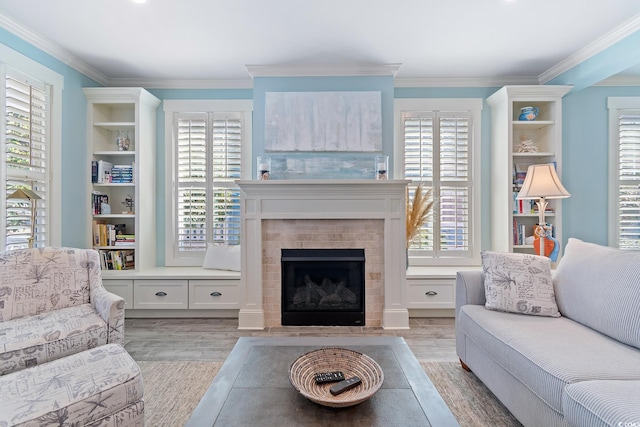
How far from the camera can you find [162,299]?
11.5 ft

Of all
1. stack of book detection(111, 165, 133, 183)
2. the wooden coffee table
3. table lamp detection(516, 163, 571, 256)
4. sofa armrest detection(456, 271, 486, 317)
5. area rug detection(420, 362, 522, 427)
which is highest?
stack of book detection(111, 165, 133, 183)

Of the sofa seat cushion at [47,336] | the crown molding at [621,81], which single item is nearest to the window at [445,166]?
the crown molding at [621,81]

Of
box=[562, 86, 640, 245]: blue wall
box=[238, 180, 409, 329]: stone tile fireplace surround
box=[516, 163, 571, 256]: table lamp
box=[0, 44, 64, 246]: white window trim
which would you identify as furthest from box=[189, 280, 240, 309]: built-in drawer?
box=[562, 86, 640, 245]: blue wall

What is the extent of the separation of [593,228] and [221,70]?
14.7 feet

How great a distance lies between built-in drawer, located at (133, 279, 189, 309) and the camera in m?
3.50

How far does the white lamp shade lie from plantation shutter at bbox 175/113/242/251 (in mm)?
2995

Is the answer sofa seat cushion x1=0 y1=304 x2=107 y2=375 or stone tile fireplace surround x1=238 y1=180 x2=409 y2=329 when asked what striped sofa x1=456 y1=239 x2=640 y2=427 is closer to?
stone tile fireplace surround x1=238 y1=180 x2=409 y2=329

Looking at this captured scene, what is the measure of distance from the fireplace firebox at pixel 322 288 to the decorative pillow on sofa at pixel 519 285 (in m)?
1.27

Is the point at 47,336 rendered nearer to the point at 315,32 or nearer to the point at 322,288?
the point at 322,288

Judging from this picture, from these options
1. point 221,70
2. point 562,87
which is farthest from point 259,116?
point 562,87

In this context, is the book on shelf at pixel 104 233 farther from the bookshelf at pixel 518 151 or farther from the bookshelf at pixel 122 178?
the bookshelf at pixel 518 151

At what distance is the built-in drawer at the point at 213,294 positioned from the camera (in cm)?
350

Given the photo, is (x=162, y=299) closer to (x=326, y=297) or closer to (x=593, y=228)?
(x=326, y=297)

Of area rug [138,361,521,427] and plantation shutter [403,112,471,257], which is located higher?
plantation shutter [403,112,471,257]
